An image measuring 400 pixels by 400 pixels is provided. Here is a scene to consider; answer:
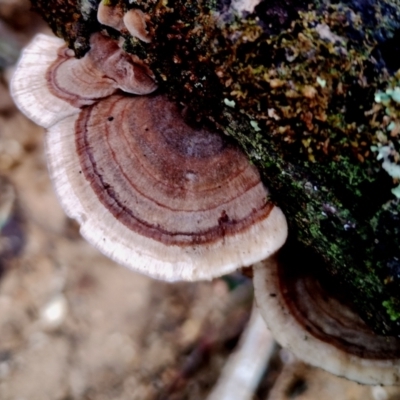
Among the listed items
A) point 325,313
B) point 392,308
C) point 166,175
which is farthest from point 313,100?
point 325,313

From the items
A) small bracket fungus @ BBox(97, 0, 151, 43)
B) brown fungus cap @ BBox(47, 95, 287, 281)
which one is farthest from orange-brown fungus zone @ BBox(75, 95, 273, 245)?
small bracket fungus @ BBox(97, 0, 151, 43)

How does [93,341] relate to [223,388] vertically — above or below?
below

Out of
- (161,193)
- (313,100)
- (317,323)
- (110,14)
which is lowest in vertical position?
(317,323)

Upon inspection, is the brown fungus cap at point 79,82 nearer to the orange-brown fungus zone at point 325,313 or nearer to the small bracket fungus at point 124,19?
the small bracket fungus at point 124,19

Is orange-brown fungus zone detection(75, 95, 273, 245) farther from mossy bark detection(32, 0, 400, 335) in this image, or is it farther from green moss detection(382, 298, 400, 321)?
green moss detection(382, 298, 400, 321)

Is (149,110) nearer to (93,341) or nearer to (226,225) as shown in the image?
(226,225)

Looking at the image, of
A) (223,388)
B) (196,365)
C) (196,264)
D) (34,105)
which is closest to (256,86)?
(196,264)

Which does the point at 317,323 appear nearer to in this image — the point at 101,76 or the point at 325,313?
the point at 325,313
